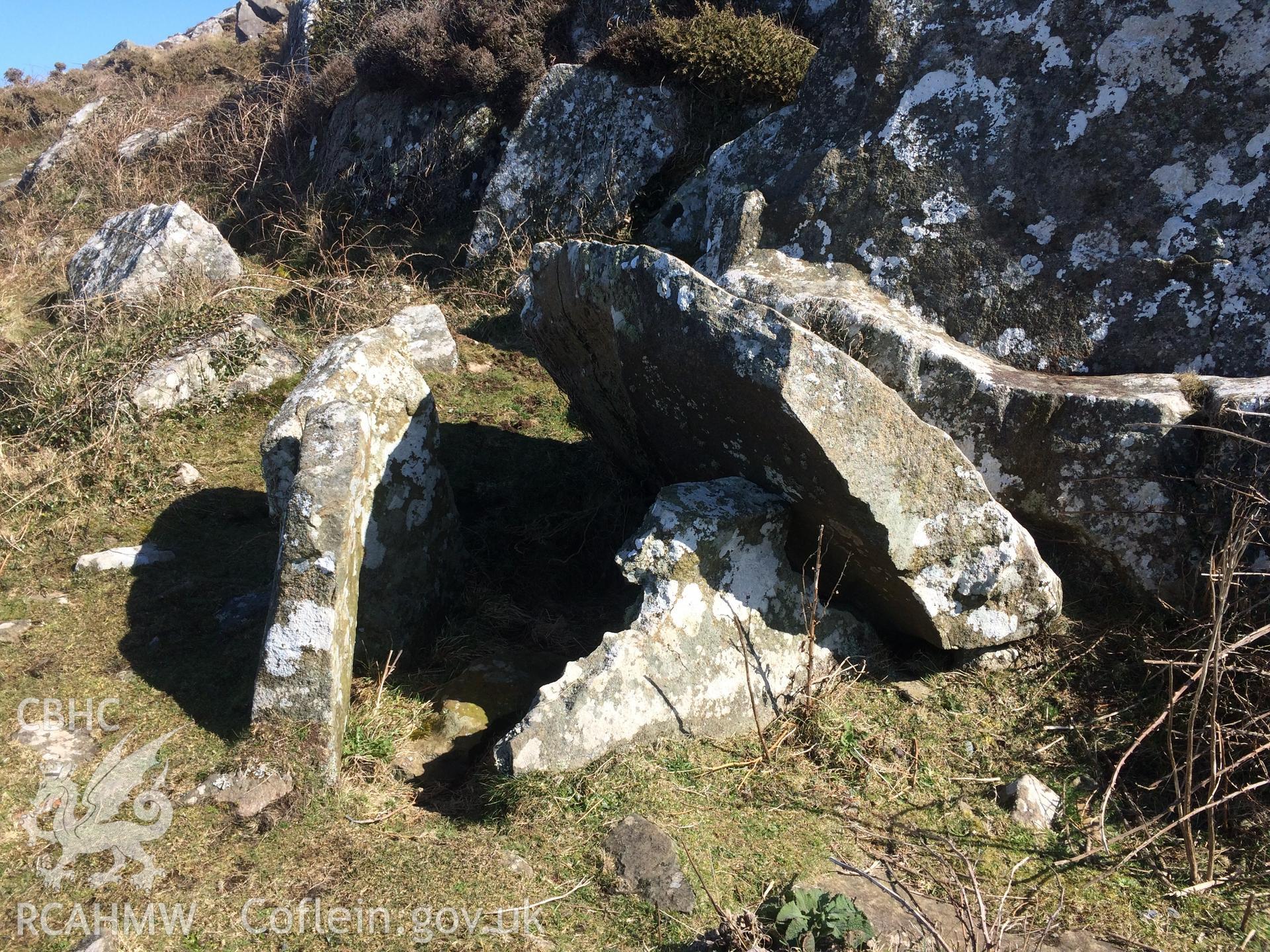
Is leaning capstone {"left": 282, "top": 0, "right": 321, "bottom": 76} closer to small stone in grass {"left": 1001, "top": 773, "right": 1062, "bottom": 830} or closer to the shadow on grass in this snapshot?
the shadow on grass

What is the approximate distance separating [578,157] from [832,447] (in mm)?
6415

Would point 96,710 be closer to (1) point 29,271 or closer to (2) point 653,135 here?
(2) point 653,135

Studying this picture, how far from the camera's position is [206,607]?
4996mm

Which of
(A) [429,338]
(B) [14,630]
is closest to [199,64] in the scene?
(A) [429,338]

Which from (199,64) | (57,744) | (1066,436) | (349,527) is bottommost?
(57,744)

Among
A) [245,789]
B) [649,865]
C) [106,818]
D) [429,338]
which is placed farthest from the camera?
[429,338]

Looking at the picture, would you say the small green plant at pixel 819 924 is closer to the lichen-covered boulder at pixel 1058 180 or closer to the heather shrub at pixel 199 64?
the lichen-covered boulder at pixel 1058 180

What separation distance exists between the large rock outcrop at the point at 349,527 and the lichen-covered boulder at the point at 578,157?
14.8ft

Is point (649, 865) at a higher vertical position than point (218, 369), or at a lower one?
lower

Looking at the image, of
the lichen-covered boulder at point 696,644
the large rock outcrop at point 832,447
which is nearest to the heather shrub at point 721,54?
the large rock outcrop at point 832,447

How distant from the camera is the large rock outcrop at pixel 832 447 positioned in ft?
12.2

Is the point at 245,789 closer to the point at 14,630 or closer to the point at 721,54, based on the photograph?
the point at 14,630

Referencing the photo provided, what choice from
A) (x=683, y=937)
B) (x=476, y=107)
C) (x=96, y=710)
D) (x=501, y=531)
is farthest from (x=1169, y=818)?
(x=476, y=107)

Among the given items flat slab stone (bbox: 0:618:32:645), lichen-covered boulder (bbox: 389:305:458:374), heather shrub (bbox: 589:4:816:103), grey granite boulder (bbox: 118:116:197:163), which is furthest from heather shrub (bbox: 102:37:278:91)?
flat slab stone (bbox: 0:618:32:645)
